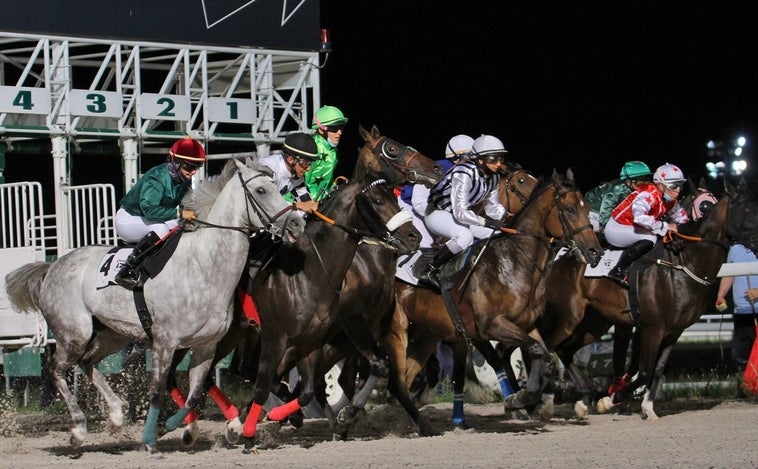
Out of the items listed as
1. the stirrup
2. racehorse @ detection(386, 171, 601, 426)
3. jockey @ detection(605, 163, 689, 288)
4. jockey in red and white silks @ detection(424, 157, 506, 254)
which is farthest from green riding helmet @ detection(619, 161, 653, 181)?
the stirrup

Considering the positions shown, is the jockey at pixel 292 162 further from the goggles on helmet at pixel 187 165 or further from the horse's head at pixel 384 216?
the goggles on helmet at pixel 187 165

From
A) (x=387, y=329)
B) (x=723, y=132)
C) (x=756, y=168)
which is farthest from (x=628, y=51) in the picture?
(x=387, y=329)

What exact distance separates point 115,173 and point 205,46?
16.5 feet

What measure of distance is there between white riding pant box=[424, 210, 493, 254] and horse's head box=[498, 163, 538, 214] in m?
0.93

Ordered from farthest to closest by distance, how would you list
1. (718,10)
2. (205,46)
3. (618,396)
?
(718,10), (205,46), (618,396)

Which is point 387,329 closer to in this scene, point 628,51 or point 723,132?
point 628,51

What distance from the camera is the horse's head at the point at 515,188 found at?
11.9m

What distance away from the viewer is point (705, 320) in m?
20.4

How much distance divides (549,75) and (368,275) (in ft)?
28.6

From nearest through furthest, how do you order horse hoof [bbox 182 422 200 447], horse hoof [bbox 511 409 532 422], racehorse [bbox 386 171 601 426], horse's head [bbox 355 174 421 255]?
horse hoof [bbox 182 422 200 447] < horse's head [bbox 355 174 421 255] < racehorse [bbox 386 171 601 426] < horse hoof [bbox 511 409 532 422]

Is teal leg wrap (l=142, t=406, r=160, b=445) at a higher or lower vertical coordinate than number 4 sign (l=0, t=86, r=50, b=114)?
lower

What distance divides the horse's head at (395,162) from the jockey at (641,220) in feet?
6.82

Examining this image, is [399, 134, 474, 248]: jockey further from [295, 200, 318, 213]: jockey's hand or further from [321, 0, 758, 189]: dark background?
[321, 0, 758, 189]: dark background

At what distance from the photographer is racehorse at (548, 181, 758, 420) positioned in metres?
11.9
